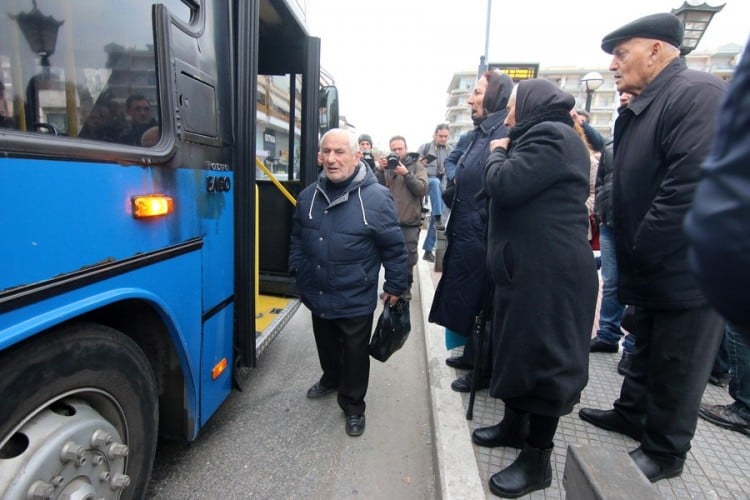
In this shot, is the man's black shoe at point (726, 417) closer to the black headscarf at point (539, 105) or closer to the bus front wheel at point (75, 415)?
the black headscarf at point (539, 105)

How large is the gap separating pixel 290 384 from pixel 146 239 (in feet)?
6.53

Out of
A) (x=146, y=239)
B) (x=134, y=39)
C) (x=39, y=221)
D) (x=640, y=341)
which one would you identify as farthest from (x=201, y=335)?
(x=640, y=341)

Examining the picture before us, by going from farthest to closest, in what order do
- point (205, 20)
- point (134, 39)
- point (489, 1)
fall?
point (489, 1) < point (205, 20) < point (134, 39)

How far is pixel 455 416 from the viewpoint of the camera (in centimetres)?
254

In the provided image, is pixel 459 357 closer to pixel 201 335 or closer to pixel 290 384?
pixel 290 384

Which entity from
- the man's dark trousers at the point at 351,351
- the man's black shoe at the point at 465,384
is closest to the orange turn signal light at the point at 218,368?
the man's dark trousers at the point at 351,351

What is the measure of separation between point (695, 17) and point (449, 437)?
5.69 meters

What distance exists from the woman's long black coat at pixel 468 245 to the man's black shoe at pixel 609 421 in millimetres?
819

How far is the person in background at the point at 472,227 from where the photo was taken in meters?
2.66

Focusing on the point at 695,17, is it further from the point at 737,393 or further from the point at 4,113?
the point at 4,113

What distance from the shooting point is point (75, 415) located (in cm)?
A: 135

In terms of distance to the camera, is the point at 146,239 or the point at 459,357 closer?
the point at 146,239

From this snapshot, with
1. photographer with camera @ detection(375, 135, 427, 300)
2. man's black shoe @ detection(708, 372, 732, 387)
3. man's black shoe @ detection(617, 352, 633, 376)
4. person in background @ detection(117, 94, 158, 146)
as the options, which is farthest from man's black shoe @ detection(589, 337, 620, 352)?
person in background @ detection(117, 94, 158, 146)

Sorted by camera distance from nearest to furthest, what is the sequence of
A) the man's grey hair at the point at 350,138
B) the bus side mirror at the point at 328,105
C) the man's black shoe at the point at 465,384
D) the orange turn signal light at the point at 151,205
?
1. the orange turn signal light at the point at 151,205
2. the man's grey hair at the point at 350,138
3. the man's black shoe at the point at 465,384
4. the bus side mirror at the point at 328,105
